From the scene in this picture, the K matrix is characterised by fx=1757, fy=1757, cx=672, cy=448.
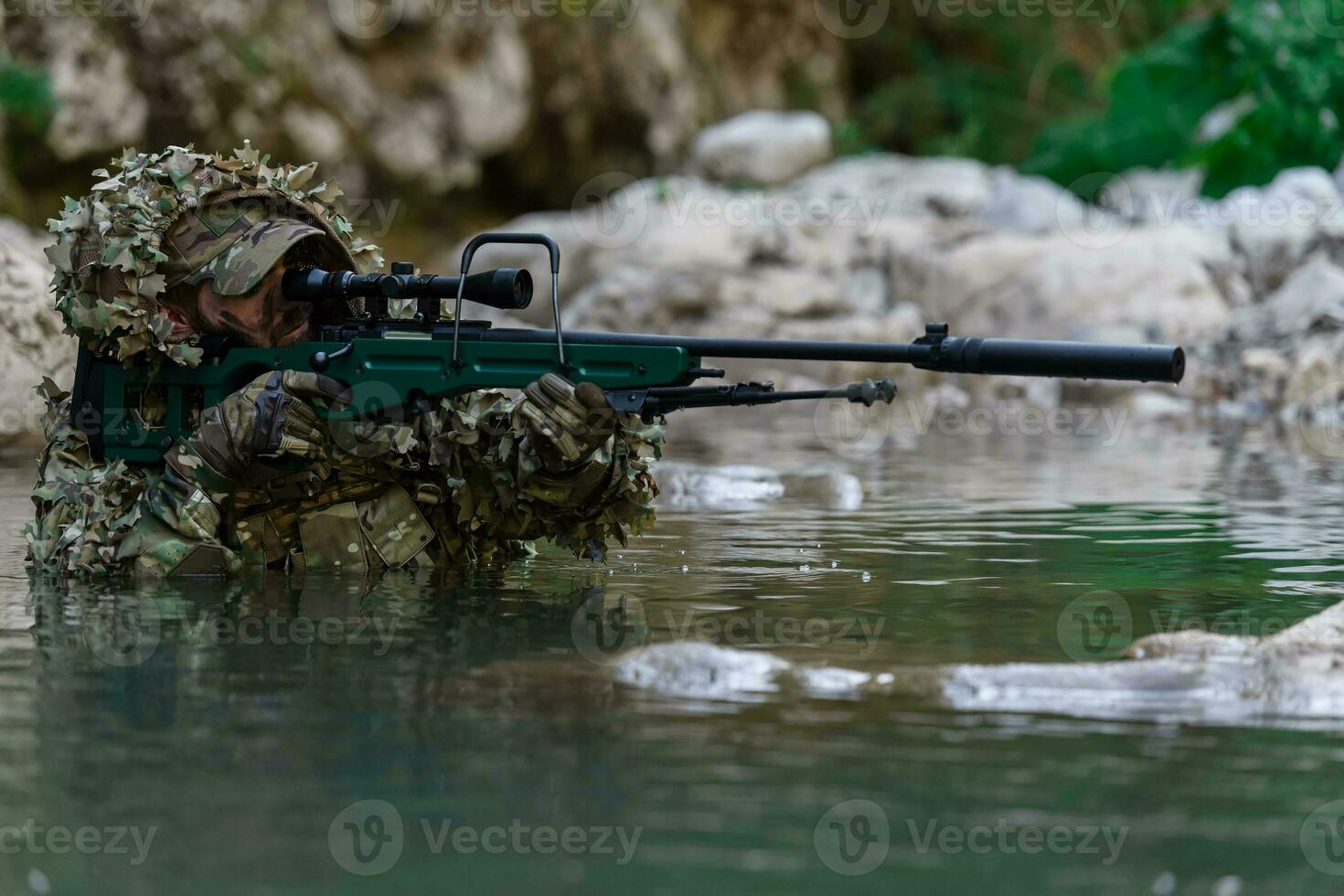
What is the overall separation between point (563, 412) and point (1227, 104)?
2465cm

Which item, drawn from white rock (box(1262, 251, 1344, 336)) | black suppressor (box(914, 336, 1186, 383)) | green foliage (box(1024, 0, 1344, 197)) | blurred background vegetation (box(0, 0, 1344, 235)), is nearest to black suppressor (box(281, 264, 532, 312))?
black suppressor (box(914, 336, 1186, 383))

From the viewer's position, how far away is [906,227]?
23859mm

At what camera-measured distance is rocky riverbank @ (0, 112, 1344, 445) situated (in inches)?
805

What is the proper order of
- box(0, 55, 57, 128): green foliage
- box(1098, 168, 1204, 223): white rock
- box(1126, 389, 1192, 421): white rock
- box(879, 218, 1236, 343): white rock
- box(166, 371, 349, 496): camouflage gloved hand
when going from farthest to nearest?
1. box(1098, 168, 1204, 223): white rock
2. box(0, 55, 57, 128): green foliage
3. box(879, 218, 1236, 343): white rock
4. box(1126, 389, 1192, 421): white rock
5. box(166, 371, 349, 496): camouflage gloved hand

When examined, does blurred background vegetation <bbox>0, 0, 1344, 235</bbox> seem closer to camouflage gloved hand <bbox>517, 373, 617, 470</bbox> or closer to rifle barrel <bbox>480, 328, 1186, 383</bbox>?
camouflage gloved hand <bbox>517, 373, 617, 470</bbox>

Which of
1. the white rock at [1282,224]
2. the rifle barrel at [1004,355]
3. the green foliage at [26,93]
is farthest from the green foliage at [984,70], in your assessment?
the rifle barrel at [1004,355]

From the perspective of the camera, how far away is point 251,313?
283 inches

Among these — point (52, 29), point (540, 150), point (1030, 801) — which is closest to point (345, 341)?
point (1030, 801)

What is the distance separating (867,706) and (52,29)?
73.2ft

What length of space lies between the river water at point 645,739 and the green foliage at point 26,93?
17.5 meters

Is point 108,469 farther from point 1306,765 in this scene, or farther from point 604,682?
point 1306,765

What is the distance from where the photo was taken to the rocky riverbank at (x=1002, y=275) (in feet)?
67.1

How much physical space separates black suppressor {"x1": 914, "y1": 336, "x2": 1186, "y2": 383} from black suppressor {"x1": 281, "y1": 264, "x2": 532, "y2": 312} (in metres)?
1.60

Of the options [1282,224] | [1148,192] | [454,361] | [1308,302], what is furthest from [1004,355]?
[1148,192]
